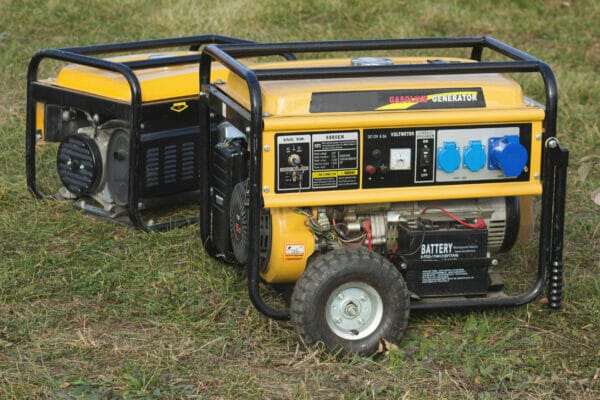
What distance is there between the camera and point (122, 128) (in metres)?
5.32

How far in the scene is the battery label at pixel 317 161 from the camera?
387cm

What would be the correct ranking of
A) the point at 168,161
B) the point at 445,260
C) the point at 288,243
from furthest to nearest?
the point at 168,161 → the point at 445,260 → the point at 288,243

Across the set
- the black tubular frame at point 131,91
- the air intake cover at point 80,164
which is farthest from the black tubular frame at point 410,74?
the air intake cover at point 80,164

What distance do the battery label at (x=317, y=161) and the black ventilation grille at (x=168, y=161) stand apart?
147 centimetres

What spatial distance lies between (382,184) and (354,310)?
494 mm

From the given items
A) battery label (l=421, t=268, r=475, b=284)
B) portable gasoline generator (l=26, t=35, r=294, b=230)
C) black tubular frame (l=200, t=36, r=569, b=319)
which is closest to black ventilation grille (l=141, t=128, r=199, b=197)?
portable gasoline generator (l=26, t=35, r=294, b=230)

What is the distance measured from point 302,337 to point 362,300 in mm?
273

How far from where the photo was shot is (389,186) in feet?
13.2

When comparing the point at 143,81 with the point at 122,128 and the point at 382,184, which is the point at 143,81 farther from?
the point at 382,184

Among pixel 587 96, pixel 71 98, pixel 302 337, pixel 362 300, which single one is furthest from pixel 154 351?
pixel 587 96

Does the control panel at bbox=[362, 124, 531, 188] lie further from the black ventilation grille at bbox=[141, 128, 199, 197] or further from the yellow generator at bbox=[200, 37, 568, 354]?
the black ventilation grille at bbox=[141, 128, 199, 197]

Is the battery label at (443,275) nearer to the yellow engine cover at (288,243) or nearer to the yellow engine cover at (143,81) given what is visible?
the yellow engine cover at (288,243)

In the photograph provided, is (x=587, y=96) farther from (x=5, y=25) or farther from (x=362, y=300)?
(x=5, y=25)

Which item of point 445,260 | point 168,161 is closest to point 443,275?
point 445,260
